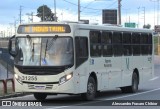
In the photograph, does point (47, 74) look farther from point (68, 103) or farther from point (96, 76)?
point (96, 76)

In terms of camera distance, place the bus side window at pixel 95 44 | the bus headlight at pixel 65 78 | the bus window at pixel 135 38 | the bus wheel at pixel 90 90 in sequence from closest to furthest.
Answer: the bus headlight at pixel 65 78 < the bus wheel at pixel 90 90 < the bus side window at pixel 95 44 < the bus window at pixel 135 38

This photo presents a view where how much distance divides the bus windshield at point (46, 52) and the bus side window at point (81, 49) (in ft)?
1.11

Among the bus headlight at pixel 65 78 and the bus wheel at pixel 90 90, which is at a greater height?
the bus headlight at pixel 65 78

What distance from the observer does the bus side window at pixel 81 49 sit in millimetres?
18508

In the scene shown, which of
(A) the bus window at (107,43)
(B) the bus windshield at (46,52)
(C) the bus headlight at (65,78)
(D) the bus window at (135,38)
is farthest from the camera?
(D) the bus window at (135,38)

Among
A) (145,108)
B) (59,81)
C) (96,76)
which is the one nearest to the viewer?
(145,108)

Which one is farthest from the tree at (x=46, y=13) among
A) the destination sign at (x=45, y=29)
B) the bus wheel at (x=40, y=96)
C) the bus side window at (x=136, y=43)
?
the destination sign at (x=45, y=29)

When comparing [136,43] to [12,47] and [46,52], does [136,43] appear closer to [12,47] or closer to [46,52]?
[12,47]

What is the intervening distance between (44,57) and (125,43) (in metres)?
6.01

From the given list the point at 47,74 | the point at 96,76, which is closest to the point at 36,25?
the point at 47,74

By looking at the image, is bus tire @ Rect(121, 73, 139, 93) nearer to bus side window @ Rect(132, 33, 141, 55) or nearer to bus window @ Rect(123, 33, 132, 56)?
bus side window @ Rect(132, 33, 141, 55)

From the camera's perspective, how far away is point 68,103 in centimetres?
1873

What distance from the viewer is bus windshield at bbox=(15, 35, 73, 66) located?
18156mm

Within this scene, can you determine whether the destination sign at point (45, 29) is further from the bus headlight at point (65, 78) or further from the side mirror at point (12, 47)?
the bus headlight at point (65, 78)
